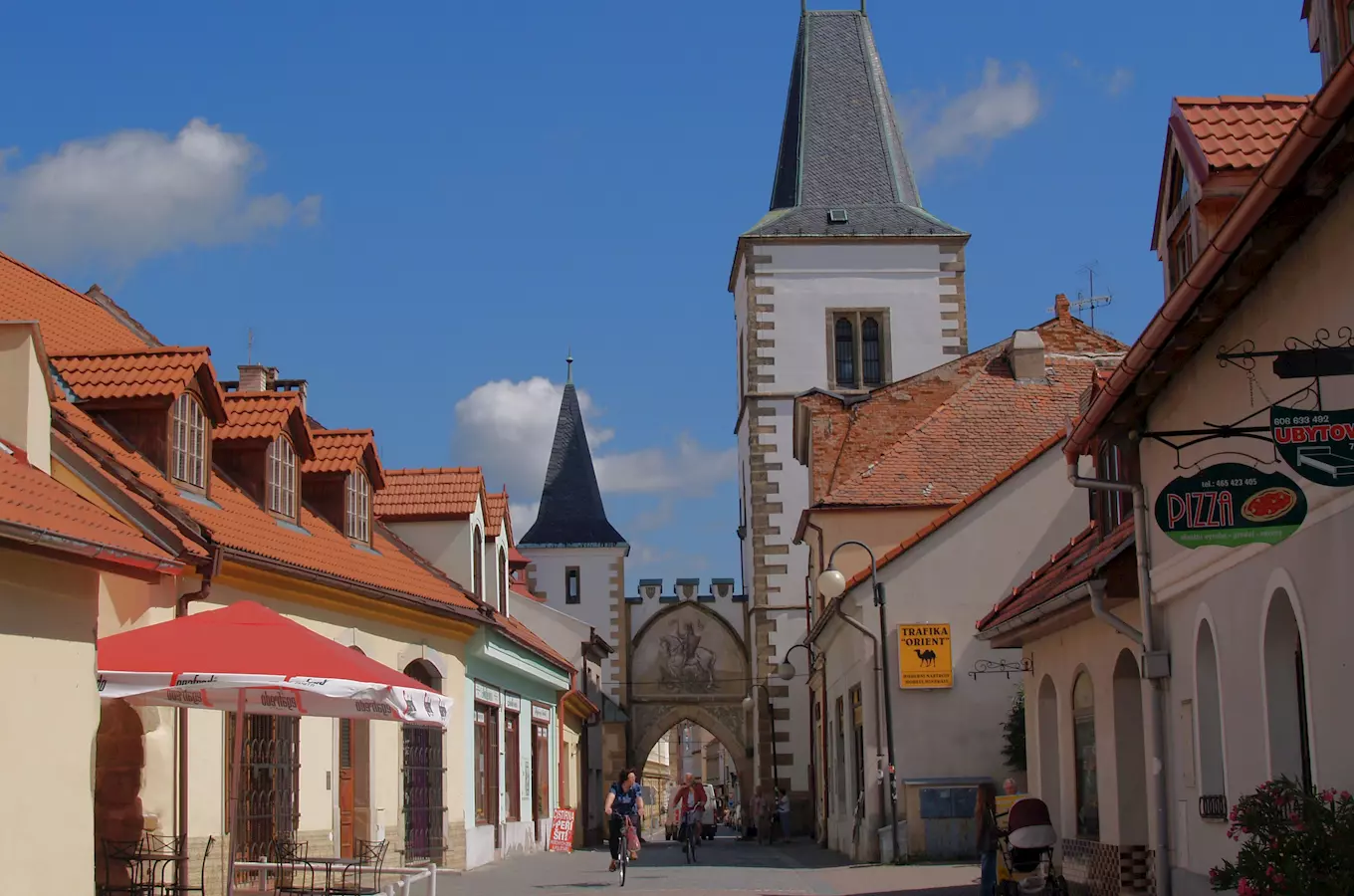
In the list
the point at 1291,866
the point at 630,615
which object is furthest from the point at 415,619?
the point at 630,615

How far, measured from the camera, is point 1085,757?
58.5 feet

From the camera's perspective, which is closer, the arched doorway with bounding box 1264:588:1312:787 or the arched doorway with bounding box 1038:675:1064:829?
the arched doorway with bounding box 1264:588:1312:787

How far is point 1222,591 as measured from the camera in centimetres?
1266

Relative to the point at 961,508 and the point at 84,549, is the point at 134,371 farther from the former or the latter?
the point at 961,508

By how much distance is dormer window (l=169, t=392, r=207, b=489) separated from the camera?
1838 cm

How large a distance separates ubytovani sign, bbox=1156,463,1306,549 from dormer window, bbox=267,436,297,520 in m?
13.4

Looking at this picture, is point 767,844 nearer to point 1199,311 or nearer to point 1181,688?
point 1181,688

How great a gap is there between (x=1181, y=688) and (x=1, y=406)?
29.0 feet

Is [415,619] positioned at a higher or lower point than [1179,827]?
higher

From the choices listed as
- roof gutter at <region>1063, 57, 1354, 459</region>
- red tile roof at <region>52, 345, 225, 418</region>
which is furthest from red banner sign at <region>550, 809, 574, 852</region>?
roof gutter at <region>1063, 57, 1354, 459</region>

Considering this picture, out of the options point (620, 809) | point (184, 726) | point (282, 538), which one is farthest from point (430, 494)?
point (184, 726)

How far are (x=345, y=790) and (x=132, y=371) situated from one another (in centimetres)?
618

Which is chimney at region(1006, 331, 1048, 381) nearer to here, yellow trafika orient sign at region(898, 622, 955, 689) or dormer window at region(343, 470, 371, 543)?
yellow trafika orient sign at region(898, 622, 955, 689)

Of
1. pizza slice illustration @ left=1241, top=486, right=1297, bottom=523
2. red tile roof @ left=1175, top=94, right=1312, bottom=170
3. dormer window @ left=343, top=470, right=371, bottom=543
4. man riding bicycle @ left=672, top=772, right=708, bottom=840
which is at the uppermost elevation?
red tile roof @ left=1175, top=94, right=1312, bottom=170
